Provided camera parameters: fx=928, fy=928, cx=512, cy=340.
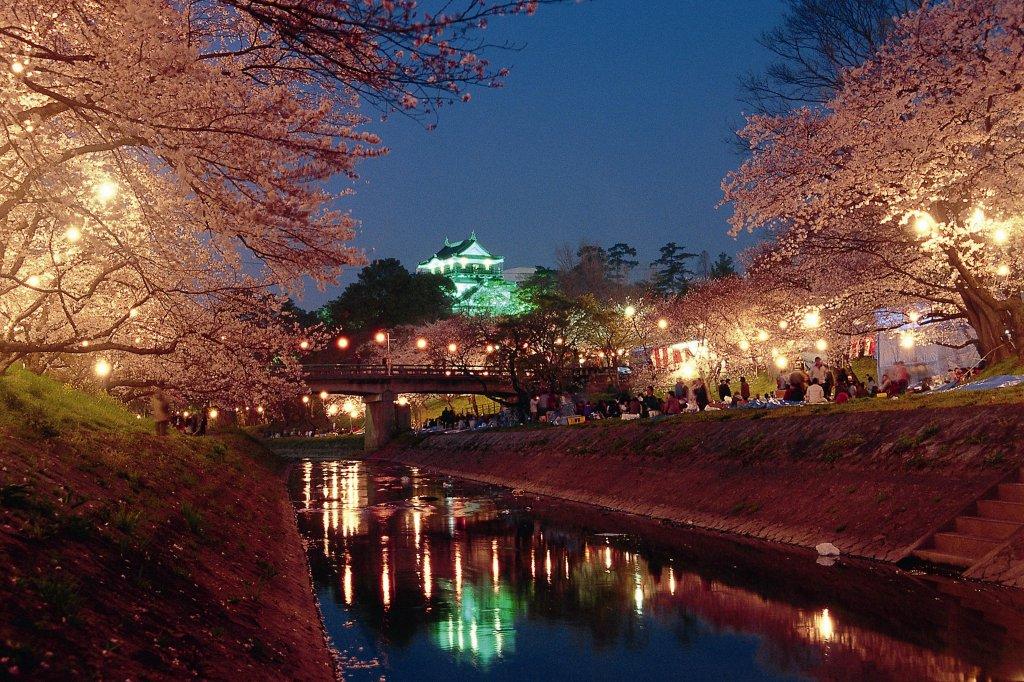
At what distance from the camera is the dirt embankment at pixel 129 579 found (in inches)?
247

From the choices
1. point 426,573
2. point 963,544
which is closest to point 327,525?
point 426,573

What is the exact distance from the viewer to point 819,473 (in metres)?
18.9

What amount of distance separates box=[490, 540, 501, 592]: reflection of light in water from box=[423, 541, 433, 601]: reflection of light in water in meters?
1.07

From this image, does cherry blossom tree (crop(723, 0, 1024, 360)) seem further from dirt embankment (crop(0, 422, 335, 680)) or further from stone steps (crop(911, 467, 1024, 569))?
dirt embankment (crop(0, 422, 335, 680))

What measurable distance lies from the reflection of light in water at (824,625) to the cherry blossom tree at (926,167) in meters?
14.9

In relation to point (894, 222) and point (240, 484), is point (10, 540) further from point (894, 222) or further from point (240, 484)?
point (894, 222)

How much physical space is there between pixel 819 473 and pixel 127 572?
14.3m

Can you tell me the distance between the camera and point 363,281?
4198 inches

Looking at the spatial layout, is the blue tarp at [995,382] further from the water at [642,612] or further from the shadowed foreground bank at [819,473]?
the water at [642,612]

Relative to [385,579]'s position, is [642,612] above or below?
below

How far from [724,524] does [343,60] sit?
1464cm

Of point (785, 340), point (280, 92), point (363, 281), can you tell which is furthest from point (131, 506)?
point (363, 281)

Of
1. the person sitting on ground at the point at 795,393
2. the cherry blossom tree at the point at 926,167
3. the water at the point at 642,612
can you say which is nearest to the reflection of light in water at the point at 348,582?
the water at the point at 642,612

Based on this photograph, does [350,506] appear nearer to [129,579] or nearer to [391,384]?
[129,579]
